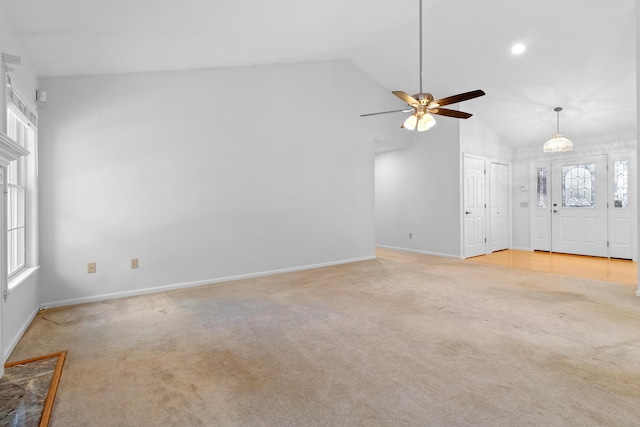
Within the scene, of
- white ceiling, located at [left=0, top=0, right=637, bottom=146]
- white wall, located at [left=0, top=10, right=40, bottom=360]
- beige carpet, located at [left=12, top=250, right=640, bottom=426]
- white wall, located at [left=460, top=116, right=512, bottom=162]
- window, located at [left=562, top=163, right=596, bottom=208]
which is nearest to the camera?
beige carpet, located at [left=12, top=250, right=640, bottom=426]

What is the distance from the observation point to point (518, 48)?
466 cm

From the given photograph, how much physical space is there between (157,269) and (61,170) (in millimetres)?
1490

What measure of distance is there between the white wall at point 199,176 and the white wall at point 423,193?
4.44 feet

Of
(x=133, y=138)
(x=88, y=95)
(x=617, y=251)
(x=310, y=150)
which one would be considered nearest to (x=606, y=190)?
(x=617, y=251)

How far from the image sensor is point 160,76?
4.16 metres

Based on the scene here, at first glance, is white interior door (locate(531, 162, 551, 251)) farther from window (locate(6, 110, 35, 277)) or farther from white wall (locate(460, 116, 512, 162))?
window (locate(6, 110, 35, 277))

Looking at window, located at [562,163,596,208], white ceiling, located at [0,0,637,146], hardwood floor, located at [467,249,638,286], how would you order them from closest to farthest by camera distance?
white ceiling, located at [0,0,637,146] < hardwood floor, located at [467,249,638,286] < window, located at [562,163,596,208]

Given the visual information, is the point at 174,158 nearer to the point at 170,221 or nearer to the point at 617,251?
the point at 170,221

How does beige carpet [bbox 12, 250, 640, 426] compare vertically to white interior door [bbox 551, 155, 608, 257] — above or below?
below

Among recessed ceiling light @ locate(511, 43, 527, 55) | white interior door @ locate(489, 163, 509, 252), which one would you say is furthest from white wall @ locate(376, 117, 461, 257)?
recessed ceiling light @ locate(511, 43, 527, 55)

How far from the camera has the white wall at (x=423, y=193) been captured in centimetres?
631

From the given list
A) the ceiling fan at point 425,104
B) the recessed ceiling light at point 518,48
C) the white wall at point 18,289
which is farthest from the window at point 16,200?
the recessed ceiling light at point 518,48

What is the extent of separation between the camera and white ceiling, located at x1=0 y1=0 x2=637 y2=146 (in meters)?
2.89

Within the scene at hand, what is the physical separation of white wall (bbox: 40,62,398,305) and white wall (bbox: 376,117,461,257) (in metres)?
1.35
